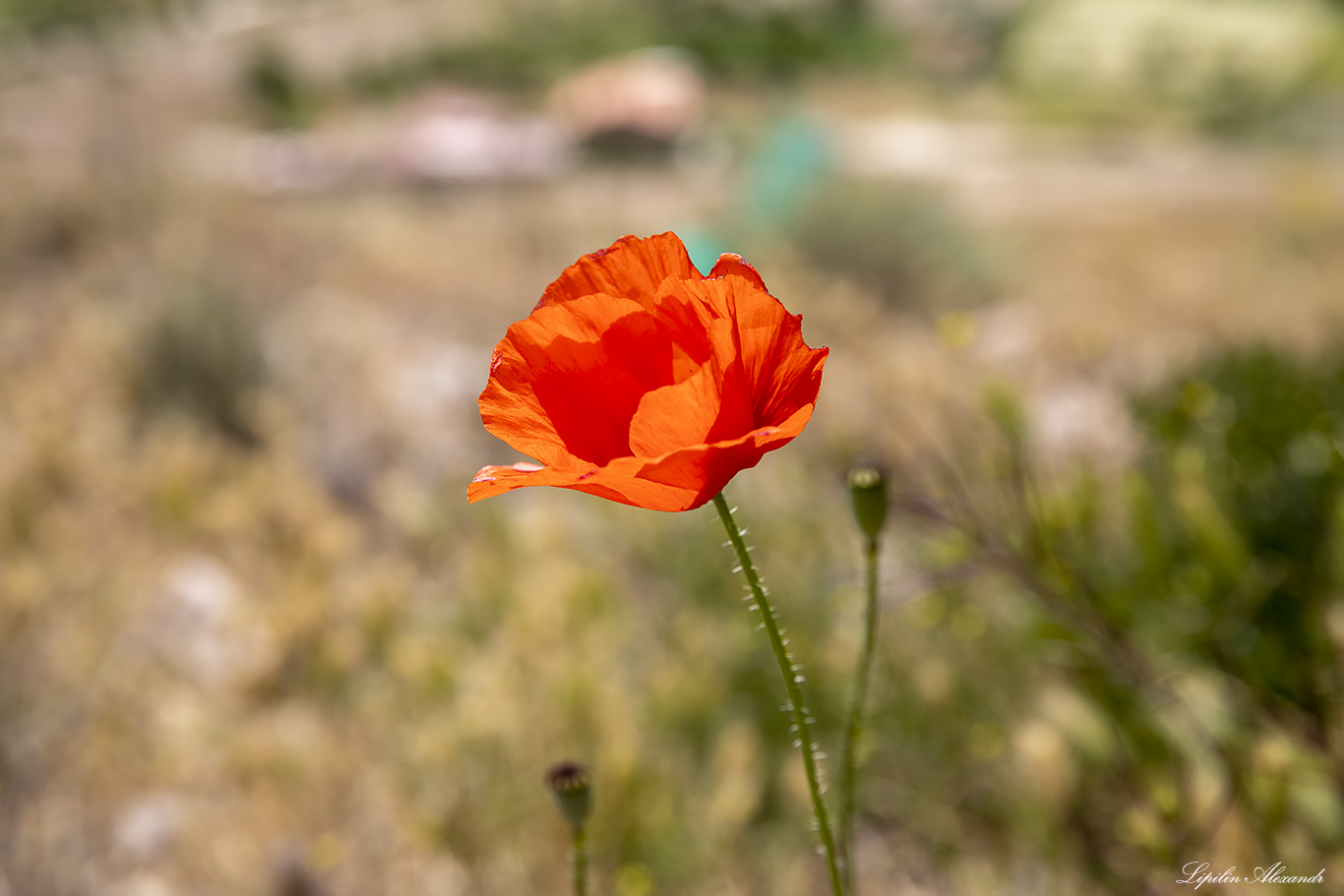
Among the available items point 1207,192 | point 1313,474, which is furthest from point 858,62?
point 1313,474

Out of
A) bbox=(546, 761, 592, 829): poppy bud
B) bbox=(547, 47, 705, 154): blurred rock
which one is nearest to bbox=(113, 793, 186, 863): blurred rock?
bbox=(546, 761, 592, 829): poppy bud

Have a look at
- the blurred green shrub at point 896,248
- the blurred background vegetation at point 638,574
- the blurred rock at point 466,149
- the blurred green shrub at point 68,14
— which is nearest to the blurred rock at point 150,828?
the blurred background vegetation at point 638,574

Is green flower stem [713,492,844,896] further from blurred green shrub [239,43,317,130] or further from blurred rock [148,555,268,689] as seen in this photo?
blurred green shrub [239,43,317,130]

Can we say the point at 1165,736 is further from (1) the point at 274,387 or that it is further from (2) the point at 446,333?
(2) the point at 446,333

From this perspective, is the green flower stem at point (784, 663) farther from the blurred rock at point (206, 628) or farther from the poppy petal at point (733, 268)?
the blurred rock at point (206, 628)

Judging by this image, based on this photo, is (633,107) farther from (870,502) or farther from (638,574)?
(870,502)

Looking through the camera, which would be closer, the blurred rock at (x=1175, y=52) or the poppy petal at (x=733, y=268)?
the poppy petal at (x=733, y=268)
